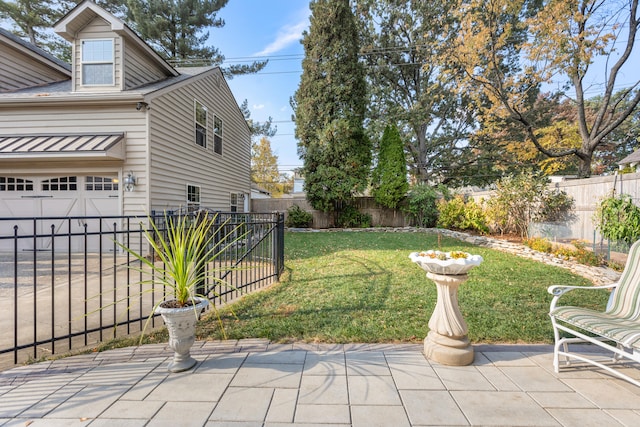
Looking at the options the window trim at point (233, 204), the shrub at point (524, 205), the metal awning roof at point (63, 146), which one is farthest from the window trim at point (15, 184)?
the shrub at point (524, 205)

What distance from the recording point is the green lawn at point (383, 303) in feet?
9.77

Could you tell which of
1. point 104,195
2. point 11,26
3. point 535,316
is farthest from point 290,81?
point 535,316

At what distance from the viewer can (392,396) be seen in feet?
6.51

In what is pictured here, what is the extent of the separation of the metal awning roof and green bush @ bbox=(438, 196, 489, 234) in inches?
417

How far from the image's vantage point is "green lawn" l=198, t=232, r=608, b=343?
298 cm

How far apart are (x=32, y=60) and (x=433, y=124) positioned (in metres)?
18.7

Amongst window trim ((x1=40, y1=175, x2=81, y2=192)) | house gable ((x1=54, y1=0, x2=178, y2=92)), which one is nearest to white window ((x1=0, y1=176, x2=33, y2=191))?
window trim ((x1=40, y1=175, x2=81, y2=192))

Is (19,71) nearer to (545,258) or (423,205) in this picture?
(423,205)

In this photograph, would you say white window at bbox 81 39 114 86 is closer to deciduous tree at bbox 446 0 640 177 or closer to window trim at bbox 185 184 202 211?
window trim at bbox 185 184 202 211

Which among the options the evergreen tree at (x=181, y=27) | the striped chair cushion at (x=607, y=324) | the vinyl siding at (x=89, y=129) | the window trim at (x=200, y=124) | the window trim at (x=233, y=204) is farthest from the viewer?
the evergreen tree at (x=181, y=27)

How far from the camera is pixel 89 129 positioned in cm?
711

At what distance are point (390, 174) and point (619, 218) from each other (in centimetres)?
839

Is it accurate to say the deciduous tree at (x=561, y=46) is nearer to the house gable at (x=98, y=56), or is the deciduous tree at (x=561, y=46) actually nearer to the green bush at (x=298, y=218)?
the green bush at (x=298, y=218)

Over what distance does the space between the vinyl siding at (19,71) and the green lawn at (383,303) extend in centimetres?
1017
